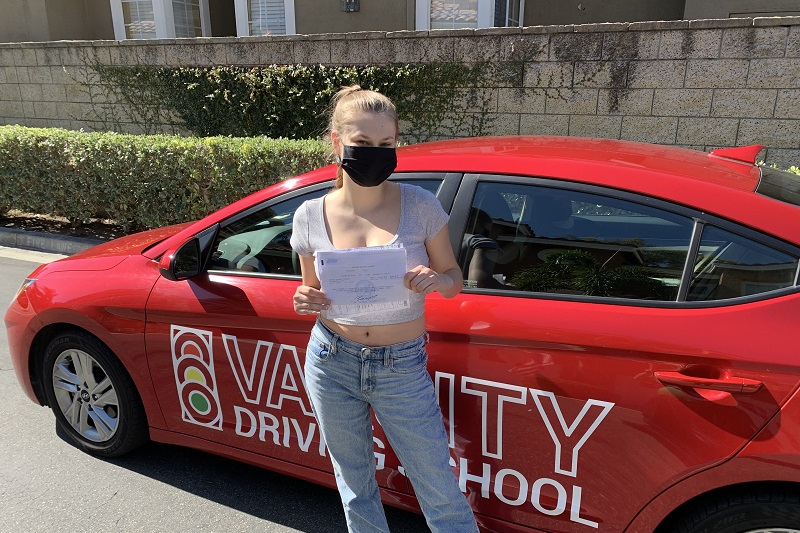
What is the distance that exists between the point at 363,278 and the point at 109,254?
194 centimetres

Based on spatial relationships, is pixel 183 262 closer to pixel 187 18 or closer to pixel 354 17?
pixel 354 17

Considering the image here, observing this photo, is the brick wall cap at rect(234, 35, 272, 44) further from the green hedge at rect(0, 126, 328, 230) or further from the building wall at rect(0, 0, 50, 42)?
the building wall at rect(0, 0, 50, 42)

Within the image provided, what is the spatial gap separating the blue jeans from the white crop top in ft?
0.32

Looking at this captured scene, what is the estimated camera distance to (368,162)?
5.77ft

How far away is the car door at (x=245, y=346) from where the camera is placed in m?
2.36

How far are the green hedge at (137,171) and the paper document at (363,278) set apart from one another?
4205 millimetres

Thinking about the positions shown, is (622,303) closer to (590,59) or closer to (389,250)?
(389,250)

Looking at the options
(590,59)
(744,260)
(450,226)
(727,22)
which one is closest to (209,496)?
(450,226)

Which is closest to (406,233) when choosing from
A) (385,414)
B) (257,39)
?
(385,414)

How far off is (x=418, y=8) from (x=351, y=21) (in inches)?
53.5

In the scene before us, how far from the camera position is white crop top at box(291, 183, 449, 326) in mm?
1828

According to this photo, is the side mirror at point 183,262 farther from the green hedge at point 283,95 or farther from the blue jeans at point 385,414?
the green hedge at point 283,95

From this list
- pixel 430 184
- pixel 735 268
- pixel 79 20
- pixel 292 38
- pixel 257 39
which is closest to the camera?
pixel 735 268

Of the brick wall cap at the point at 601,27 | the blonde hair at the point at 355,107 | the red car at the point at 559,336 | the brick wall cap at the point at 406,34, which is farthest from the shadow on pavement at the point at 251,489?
the brick wall cap at the point at 406,34
